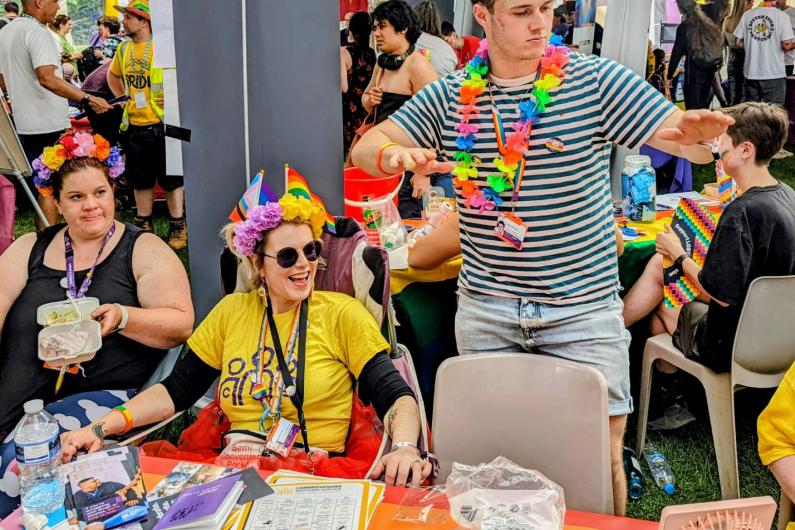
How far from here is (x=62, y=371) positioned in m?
2.47

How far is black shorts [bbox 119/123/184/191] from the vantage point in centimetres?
555

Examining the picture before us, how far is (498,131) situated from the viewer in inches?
78.8

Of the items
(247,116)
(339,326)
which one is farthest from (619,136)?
(247,116)

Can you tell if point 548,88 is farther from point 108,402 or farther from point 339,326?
point 108,402

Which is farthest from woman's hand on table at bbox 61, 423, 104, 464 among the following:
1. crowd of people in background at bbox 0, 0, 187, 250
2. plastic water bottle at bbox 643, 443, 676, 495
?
crowd of people in background at bbox 0, 0, 187, 250

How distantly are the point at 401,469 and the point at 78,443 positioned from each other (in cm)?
88

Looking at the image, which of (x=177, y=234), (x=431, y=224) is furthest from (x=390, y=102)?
(x=177, y=234)

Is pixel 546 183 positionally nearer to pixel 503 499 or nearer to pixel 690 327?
pixel 503 499

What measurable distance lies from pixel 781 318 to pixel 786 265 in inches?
7.7

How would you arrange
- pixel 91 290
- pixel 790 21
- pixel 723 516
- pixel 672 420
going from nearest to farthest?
1. pixel 723 516
2. pixel 91 290
3. pixel 672 420
4. pixel 790 21

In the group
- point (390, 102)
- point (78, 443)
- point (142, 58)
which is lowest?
point (78, 443)

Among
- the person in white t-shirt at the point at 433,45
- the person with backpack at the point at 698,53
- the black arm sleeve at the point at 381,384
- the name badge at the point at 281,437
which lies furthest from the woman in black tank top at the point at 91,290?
the person with backpack at the point at 698,53

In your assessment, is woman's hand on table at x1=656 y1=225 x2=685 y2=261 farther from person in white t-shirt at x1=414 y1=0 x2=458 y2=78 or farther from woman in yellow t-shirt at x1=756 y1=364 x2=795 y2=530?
person in white t-shirt at x1=414 y1=0 x2=458 y2=78

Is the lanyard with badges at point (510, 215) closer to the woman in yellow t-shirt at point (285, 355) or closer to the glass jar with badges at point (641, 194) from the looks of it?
the woman in yellow t-shirt at point (285, 355)
